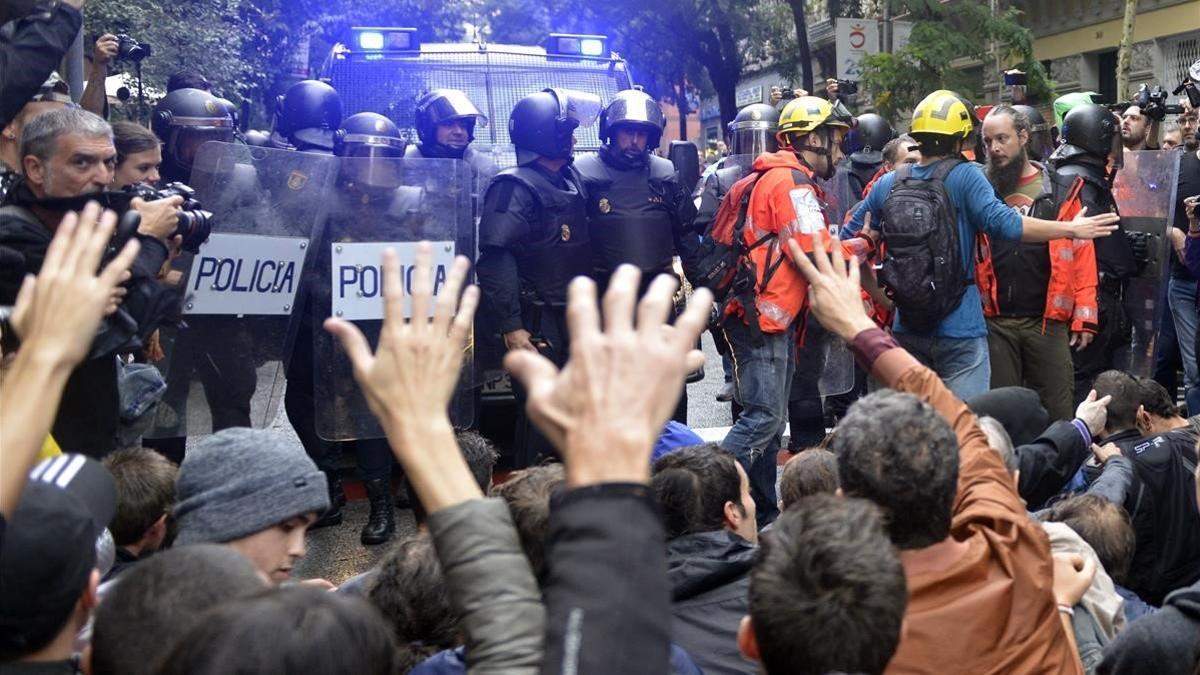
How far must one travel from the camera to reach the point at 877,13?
21125 mm

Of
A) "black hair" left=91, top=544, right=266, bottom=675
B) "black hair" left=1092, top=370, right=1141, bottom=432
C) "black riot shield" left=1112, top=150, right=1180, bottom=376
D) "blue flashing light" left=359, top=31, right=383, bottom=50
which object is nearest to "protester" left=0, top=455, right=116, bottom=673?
"black hair" left=91, top=544, right=266, bottom=675

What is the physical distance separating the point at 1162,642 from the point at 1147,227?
192 inches

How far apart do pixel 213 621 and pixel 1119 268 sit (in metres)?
6.24

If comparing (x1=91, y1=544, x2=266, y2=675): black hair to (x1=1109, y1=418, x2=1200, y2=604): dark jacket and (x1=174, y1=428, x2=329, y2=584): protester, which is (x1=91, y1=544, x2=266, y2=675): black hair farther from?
(x1=1109, y1=418, x2=1200, y2=604): dark jacket

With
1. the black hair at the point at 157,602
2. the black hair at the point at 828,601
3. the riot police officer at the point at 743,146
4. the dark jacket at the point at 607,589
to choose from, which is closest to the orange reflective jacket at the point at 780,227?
the riot police officer at the point at 743,146

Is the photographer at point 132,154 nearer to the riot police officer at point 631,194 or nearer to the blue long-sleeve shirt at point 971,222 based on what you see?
the riot police officer at point 631,194

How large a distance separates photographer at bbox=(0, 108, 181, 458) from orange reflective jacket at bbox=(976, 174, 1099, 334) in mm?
3711

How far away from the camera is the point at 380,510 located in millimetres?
5996

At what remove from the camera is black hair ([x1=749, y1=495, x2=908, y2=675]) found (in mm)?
1817

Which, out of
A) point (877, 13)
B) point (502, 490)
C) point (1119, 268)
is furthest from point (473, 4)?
point (502, 490)

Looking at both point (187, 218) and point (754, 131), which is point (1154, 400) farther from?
point (754, 131)

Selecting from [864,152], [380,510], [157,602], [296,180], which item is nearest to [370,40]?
[864,152]

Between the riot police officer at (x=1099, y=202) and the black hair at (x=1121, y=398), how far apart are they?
163 cm

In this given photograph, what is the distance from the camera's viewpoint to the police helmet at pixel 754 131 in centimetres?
851
